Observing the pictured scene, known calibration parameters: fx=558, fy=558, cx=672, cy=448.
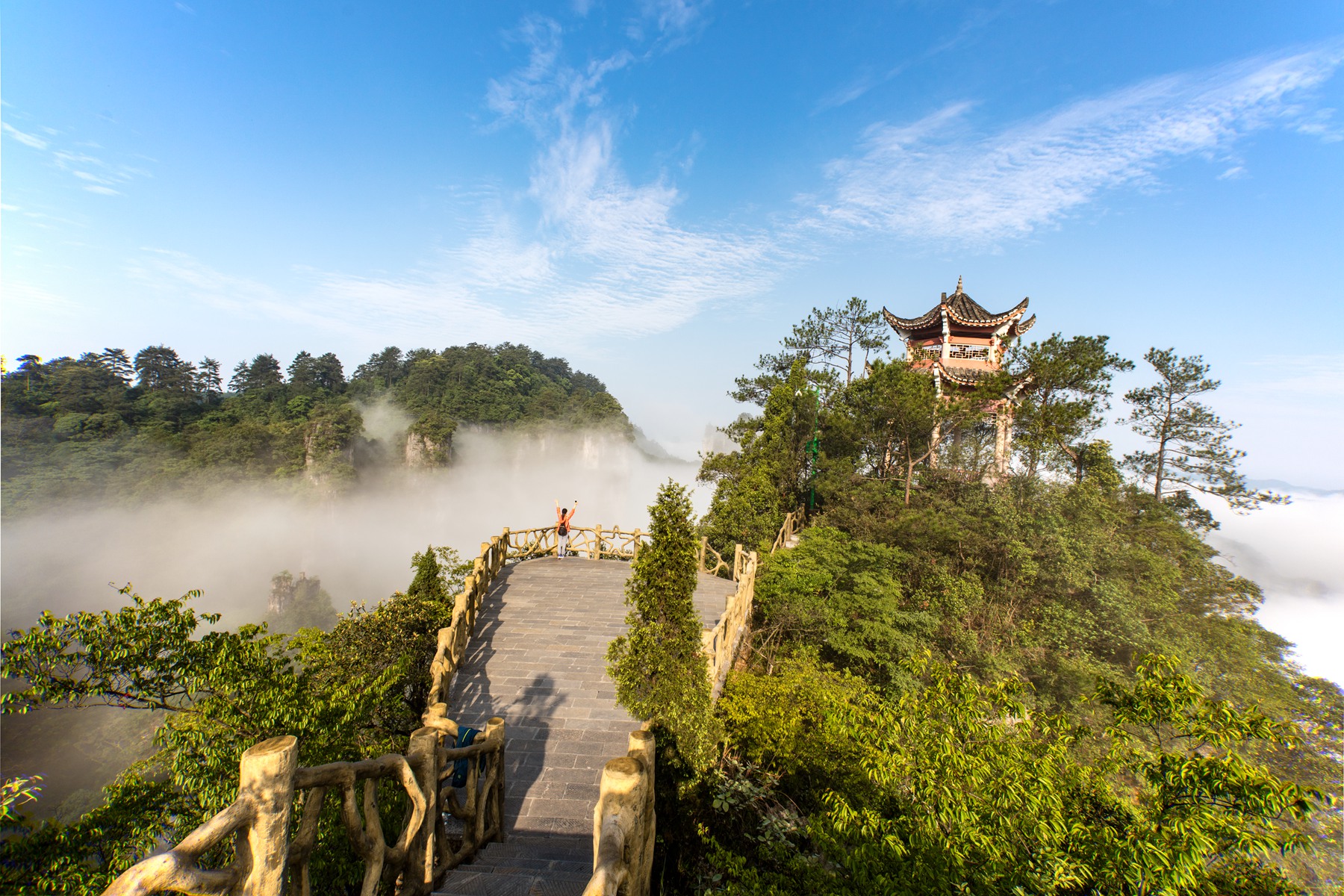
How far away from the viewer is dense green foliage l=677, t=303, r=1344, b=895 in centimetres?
383

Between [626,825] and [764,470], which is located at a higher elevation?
[764,470]

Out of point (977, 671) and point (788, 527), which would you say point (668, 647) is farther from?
A: point (788, 527)

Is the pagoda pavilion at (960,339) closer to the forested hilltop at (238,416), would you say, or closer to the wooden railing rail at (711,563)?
the wooden railing rail at (711,563)

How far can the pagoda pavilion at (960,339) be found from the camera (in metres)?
19.1

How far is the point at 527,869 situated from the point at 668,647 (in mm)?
2322

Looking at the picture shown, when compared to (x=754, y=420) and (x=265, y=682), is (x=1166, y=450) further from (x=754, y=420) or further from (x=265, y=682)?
(x=265, y=682)

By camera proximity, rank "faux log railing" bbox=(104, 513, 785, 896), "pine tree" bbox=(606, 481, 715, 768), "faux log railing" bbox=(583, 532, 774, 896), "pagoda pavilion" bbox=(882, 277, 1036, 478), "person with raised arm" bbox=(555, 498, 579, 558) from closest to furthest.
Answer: "faux log railing" bbox=(104, 513, 785, 896) < "faux log railing" bbox=(583, 532, 774, 896) < "pine tree" bbox=(606, 481, 715, 768) < "person with raised arm" bbox=(555, 498, 579, 558) < "pagoda pavilion" bbox=(882, 277, 1036, 478)

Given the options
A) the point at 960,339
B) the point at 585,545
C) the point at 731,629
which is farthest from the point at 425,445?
the point at 731,629

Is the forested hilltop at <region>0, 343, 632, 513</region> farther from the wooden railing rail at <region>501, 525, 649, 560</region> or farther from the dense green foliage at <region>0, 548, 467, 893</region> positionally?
the dense green foliage at <region>0, 548, 467, 893</region>

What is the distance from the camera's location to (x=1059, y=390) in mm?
16328

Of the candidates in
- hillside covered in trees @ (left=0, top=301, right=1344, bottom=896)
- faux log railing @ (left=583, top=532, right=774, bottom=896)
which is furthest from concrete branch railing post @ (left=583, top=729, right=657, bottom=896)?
hillside covered in trees @ (left=0, top=301, right=1344, bottom=896)

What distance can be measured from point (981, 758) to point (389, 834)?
4933 mm

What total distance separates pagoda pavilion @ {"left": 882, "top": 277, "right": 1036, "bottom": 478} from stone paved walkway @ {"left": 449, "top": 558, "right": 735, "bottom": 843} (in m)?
11.3

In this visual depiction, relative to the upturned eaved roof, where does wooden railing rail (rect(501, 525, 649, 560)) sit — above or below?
below
